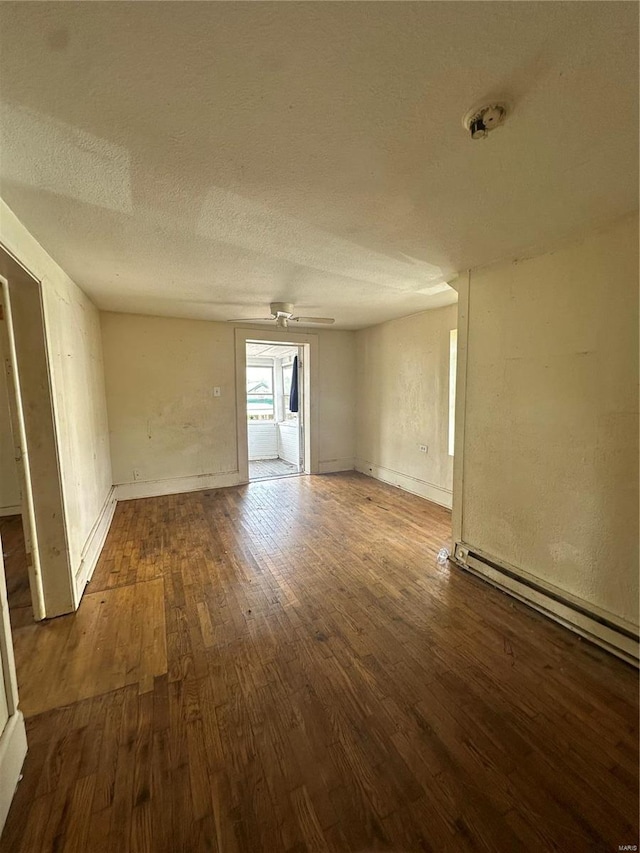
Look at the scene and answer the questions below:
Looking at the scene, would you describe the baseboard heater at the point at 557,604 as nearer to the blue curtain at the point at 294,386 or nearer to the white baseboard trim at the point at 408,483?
the white baseboard trim at the point at 408,483

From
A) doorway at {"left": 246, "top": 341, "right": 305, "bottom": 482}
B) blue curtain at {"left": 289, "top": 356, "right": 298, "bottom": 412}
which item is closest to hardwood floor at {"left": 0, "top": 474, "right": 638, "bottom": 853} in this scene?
doorway at {"left": 246, "top": 341, "right": 305, "bottom": 482}

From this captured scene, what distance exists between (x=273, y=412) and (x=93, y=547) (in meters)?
5.36

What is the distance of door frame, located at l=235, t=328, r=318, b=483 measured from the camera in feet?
15.1

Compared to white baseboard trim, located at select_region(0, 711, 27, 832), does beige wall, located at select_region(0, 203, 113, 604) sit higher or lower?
higher

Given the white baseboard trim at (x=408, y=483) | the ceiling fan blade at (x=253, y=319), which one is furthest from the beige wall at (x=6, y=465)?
the white baseboard trim at (x=408, y=483)

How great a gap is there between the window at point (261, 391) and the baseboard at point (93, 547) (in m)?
4.34

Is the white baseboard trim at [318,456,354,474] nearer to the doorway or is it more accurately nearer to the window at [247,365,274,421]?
the doorway

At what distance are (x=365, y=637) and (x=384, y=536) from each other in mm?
1342

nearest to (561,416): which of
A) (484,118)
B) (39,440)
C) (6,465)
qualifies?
(484,118)

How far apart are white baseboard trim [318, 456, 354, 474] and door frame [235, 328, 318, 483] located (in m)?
0.12

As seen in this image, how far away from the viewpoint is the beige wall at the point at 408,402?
3.91 meters

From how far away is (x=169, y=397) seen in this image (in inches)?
169

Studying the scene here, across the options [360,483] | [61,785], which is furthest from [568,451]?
[360,483]

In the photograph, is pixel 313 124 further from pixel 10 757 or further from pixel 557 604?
pixel 557 604
